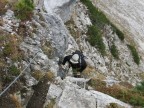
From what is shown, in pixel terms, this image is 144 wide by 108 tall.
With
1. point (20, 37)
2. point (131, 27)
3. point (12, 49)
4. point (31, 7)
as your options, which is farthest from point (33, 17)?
point (131, 27)

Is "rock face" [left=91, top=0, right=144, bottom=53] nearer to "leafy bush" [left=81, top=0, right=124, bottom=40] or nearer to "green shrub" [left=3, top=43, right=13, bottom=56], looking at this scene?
"leafy bush" [left=81, top=0, right=124, bottom=40]

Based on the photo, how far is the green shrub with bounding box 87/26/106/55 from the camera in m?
30.2

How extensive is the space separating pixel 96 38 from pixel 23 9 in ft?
49.9

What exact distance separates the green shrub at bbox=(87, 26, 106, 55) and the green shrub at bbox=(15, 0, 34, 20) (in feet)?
46.0

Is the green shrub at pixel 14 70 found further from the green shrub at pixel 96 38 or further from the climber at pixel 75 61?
the green shrub at pixel 96 38

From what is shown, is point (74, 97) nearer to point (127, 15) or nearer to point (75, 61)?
point (75, 61)

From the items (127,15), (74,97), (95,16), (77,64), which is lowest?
(127,15)

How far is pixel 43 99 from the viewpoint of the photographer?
12352 mm

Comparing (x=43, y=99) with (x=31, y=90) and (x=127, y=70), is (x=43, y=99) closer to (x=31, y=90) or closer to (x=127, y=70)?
(x=31, y=90)

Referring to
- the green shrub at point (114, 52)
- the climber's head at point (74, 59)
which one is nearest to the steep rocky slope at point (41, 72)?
the climber's head at point (74, 59)

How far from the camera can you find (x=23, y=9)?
1595cm

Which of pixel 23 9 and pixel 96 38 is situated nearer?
pixel 23 9

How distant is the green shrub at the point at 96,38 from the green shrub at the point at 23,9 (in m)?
14.0

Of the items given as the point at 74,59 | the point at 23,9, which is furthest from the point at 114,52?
the point at 23,9
